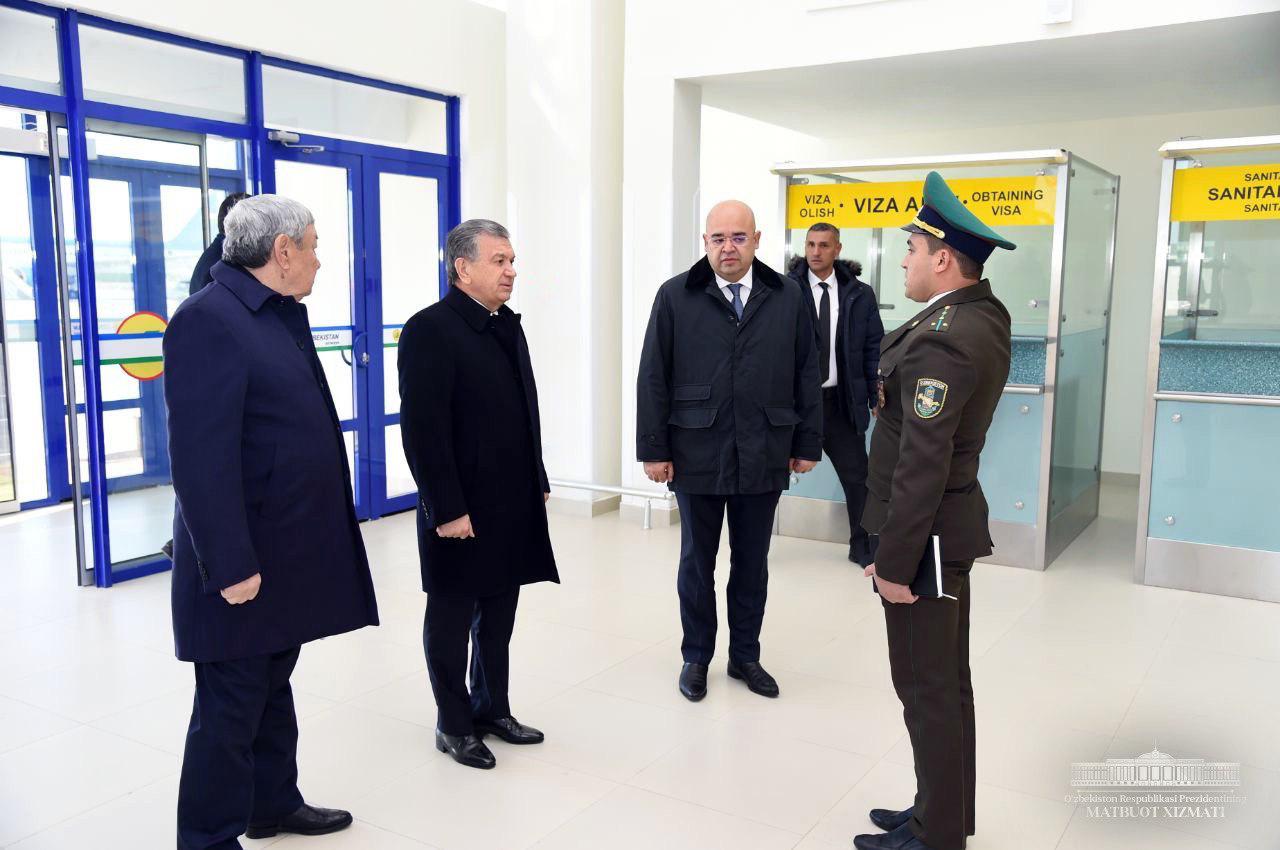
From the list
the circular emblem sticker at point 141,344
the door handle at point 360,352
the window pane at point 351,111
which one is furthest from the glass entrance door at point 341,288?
the circular emblem sticker at point 141,344

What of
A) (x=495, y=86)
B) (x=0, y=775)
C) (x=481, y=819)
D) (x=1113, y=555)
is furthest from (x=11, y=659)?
(x=1113, y=555)

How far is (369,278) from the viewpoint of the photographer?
620 cm

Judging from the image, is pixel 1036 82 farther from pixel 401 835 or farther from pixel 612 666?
pixel 401 835

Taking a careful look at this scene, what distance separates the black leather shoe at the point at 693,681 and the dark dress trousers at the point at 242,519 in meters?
1.44

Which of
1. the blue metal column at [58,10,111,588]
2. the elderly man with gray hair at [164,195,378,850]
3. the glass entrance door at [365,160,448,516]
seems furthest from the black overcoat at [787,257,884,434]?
the blue metal column at [58,10,111,588]

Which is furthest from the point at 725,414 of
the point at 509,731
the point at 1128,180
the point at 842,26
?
the point at 1128,180

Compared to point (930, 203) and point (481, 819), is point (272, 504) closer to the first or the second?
point (481, 819)

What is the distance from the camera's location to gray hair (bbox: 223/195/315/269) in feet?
7.70

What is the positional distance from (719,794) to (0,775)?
208cm

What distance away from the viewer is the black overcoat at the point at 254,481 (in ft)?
7.21

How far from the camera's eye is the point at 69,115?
4641mm

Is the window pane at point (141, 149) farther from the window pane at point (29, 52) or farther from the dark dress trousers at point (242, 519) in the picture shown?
the dark dress trousers at point (242, 519)

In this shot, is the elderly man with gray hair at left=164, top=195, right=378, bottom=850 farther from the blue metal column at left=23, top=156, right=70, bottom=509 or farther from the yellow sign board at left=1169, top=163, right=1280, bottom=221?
the blue metal column at left=23, top=156, right=70, bottom=509

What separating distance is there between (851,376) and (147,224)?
353cm
